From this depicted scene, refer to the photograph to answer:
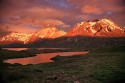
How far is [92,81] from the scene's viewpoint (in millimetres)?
25734

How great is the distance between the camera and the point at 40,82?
2578 cm

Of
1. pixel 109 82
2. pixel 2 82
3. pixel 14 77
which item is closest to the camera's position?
pixel 2 82

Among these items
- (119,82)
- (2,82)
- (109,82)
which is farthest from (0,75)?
(109,82)

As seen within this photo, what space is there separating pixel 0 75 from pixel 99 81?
1756 cm

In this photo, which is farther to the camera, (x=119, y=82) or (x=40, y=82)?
(x=40, y=82)

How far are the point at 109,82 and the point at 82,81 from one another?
131 inches

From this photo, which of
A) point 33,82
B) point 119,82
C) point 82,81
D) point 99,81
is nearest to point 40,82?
point 33,82

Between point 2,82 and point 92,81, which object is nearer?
point 2,82

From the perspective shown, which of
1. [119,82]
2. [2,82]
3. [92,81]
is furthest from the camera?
[92,81]

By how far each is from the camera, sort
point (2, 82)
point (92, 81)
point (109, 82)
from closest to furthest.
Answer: point (2, 82), point (109, 82), point (92, 81)

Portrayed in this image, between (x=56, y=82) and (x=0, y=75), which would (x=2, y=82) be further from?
(x=56, y=82)

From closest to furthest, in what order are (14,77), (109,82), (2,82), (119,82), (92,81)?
(2,82) → (119,82) → (109,82) → (92,81) → (14,77)

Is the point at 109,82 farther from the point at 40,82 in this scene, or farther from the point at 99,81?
the point at 40,82

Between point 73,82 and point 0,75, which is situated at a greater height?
point 0,75
